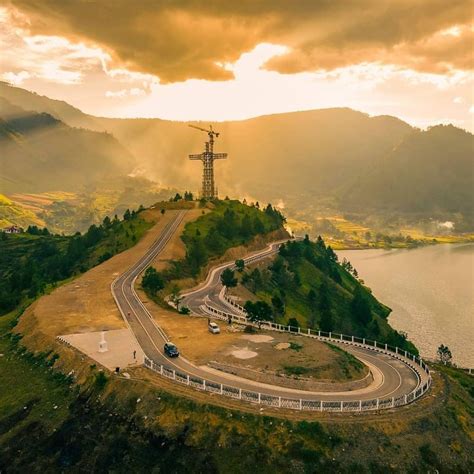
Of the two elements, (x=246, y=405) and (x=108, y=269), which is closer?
(x=246, y=405)

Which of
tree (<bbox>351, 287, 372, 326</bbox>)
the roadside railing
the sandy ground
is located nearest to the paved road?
the roadside railing

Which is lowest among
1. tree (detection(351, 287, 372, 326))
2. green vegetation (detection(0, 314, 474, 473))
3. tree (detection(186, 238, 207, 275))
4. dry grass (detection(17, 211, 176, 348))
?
tree (detection(351, 287, 372, 326))

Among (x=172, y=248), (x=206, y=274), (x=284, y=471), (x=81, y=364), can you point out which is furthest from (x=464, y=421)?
(x=172, y=248)

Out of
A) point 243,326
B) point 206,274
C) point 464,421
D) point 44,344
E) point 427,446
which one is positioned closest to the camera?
point 427,446

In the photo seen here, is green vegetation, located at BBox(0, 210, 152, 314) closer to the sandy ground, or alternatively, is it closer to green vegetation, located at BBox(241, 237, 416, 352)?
the sandy ground

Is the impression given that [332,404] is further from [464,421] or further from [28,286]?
[28,286]

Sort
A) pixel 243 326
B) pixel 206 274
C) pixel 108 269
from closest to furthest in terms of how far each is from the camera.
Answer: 1. pixel 243 326
2. pixel 108 269
3. pixel 206 274

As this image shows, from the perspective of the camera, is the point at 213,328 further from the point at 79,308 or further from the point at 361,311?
A: the point at 361,311

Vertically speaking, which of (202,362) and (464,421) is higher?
(202,362)

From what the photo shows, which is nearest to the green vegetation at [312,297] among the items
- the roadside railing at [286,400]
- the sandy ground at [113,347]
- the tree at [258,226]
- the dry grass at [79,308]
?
the tree at [258,226]
